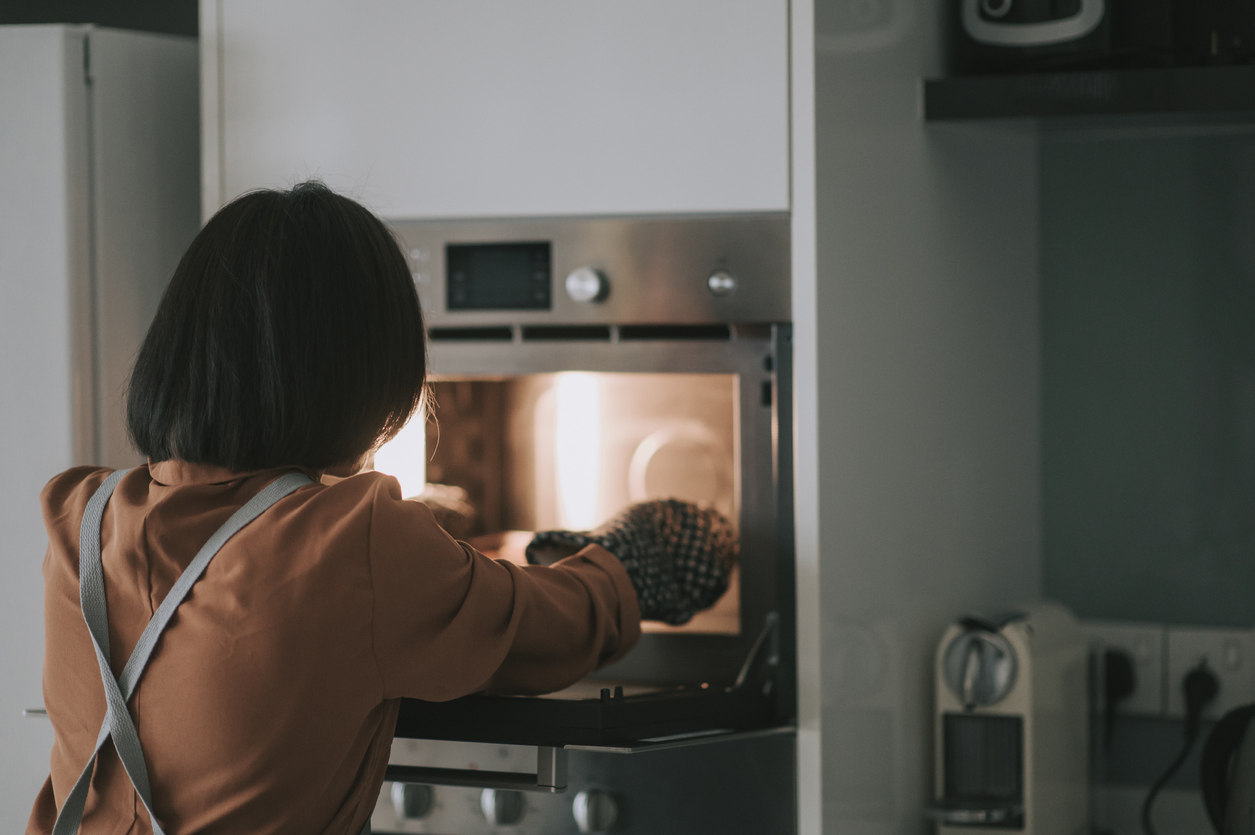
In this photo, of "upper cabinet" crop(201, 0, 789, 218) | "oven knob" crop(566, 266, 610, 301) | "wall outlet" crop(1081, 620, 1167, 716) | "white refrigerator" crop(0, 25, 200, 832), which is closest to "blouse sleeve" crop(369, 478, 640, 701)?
"oven knob" crop(566, 266, 610, 301)

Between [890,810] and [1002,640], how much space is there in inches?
7.8

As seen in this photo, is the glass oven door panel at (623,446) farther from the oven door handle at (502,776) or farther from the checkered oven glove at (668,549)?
the oven door handle at (502,776)

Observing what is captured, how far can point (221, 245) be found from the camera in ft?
2.70

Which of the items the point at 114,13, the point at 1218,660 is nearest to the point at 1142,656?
the point at 1218,660

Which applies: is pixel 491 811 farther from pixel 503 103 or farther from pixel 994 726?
pixel 503 103

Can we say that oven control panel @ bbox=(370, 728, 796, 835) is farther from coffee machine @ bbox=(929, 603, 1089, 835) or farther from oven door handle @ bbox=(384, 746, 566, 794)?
coffee machine @ bbox=(929, 603, 1089, 835)

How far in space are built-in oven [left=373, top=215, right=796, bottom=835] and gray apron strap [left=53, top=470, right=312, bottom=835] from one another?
0.22 meters

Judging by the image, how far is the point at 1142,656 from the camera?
4.93ft

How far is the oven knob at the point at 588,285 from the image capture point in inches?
43.2

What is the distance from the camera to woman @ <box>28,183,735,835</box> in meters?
0.76

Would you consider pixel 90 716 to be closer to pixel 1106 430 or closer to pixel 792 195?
pixel 792 195

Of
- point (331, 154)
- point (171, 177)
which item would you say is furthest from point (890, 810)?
point (171, 177)

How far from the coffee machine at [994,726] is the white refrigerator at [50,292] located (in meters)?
0.88

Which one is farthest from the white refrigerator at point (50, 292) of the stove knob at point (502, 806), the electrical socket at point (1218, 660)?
the electrical socket at point (1218, 660)
